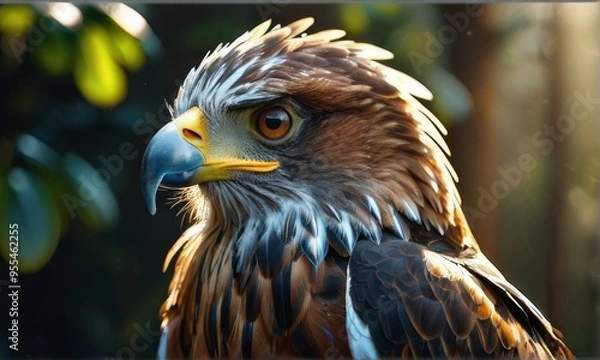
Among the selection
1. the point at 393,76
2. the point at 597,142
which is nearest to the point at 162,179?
the point at 393,76

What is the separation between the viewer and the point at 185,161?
2213mm

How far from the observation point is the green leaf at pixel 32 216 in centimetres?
272

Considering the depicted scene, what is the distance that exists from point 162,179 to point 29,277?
872 millimetres

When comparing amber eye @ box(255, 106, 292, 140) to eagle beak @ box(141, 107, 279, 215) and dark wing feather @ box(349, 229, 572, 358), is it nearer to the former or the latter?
eagle beak @ box(141, 107, 279, 215)

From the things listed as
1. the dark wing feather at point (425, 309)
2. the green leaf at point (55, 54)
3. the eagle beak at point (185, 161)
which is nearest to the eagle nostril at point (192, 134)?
the eagle beak at point (185, 161)

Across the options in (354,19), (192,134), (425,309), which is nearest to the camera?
(425,309)

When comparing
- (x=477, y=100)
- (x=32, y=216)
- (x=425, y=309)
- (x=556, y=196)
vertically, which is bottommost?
(x=425, y=309)

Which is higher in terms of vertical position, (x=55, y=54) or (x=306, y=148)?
(x=55, y=54)

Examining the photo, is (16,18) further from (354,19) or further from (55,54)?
(354,19)

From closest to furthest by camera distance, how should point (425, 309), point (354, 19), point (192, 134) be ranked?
point (425, 309) → point (192, 134) → point (354, 19)

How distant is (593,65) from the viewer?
2.76 metres

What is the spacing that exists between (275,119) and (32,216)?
3.40 ft

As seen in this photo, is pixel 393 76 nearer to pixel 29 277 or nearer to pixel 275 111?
pixel 275 111

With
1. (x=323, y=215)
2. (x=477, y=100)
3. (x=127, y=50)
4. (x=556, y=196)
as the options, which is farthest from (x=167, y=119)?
(x=556, y=196)
